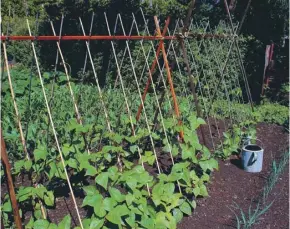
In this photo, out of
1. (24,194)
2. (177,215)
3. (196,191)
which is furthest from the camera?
(196,191)

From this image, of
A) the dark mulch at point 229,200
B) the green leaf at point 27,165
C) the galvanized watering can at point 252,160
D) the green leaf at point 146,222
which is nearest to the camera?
the green leaf at point 146,222

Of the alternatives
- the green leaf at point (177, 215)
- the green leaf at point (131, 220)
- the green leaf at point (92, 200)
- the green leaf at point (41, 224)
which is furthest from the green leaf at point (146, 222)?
the green leaf at point (41, 224)

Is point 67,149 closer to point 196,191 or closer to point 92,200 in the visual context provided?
point 92,200

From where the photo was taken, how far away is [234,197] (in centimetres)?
414

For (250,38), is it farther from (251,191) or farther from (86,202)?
(86,202)

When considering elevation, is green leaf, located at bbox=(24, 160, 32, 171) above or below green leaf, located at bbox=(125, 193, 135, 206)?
above

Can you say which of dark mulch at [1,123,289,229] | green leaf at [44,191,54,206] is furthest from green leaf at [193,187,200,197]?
green leaf at [44,191,54,206]

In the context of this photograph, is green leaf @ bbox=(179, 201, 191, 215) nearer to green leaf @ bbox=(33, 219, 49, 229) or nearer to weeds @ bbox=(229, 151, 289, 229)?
weeds @ bbox=(229, 151, 289, 229)

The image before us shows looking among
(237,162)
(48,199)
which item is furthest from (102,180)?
(237,162)

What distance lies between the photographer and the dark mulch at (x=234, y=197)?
3584 millimetres

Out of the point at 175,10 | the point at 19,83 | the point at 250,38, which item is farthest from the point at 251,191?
the point at 175,10

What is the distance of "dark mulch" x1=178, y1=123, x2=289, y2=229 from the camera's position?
11.8 ft

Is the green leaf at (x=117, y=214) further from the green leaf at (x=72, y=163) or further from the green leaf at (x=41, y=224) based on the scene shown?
the green leaf at (x=72, y=163)

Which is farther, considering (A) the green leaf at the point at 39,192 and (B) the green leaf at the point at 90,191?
(A) the green leaf at the point at 39,192
